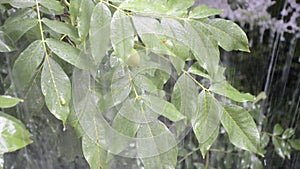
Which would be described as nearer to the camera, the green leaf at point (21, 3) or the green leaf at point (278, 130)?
the green leaf at point (21, 3)

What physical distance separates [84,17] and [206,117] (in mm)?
178

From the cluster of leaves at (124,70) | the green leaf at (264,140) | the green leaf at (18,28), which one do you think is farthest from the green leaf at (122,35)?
the green leaf at (264,140)

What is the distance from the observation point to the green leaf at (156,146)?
0.41 metres

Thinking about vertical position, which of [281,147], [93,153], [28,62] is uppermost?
[28,62]

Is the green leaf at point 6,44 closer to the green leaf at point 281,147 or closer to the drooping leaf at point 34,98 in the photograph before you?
the drooping leaf at point 34,98

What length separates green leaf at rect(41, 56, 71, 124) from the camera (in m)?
0.39

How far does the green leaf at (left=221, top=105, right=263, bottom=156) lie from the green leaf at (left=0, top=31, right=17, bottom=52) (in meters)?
0.26

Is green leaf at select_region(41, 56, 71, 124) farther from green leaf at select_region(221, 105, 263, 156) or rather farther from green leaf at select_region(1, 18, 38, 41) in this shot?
green leaf at select_region(221, 105, 263, 156)

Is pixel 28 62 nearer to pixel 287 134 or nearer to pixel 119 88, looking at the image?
pixel 119 88

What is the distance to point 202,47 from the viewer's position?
401mm

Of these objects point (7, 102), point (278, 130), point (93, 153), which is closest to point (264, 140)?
point (278, 130)

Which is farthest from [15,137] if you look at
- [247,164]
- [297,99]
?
[297,99]

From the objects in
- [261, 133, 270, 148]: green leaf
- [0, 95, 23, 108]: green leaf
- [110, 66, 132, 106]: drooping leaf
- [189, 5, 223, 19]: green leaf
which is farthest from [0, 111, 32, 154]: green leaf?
[261, 133, 270, 148]: green leaf

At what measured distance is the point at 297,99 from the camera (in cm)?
115
